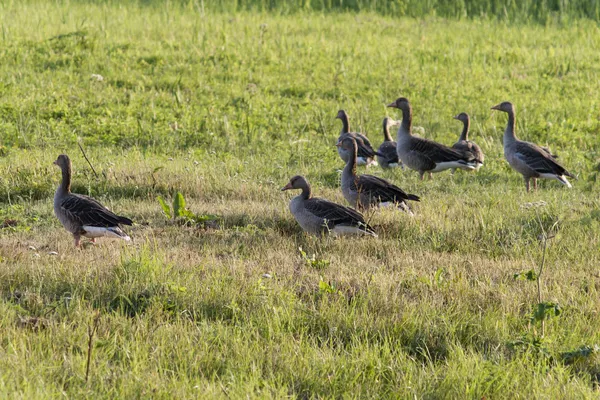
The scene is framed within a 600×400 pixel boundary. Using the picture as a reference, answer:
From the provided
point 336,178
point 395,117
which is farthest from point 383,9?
point 336,178

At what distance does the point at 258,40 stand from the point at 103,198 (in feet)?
34.4

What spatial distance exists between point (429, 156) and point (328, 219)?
13.5ft

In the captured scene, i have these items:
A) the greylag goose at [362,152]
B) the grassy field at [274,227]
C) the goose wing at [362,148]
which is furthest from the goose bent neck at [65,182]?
the goose wing at [362,148]

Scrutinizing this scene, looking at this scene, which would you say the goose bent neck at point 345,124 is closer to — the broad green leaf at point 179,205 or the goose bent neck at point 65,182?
the broad green leaf at point 179,205

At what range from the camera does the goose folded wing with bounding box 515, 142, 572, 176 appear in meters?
12.1

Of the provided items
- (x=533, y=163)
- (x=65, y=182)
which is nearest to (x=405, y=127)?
Answer: (x=533, y=163)

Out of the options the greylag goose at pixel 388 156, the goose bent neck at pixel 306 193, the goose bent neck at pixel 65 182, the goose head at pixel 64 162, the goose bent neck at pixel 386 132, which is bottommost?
the greylag goose at pixel 388 156

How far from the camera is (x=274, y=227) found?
9.84 m

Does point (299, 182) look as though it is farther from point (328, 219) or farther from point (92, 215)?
point (92, 215)

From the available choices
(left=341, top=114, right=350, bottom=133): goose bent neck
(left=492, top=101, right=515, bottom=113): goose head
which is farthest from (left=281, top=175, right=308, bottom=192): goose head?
(left=492, top=101, right=515, bottom=113): goose head

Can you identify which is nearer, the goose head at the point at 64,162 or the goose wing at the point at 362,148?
the goose head at the point at 64,162

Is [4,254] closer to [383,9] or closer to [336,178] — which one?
[336,178]

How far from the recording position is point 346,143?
1163 cm

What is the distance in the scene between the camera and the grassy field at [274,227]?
19.2 ft
